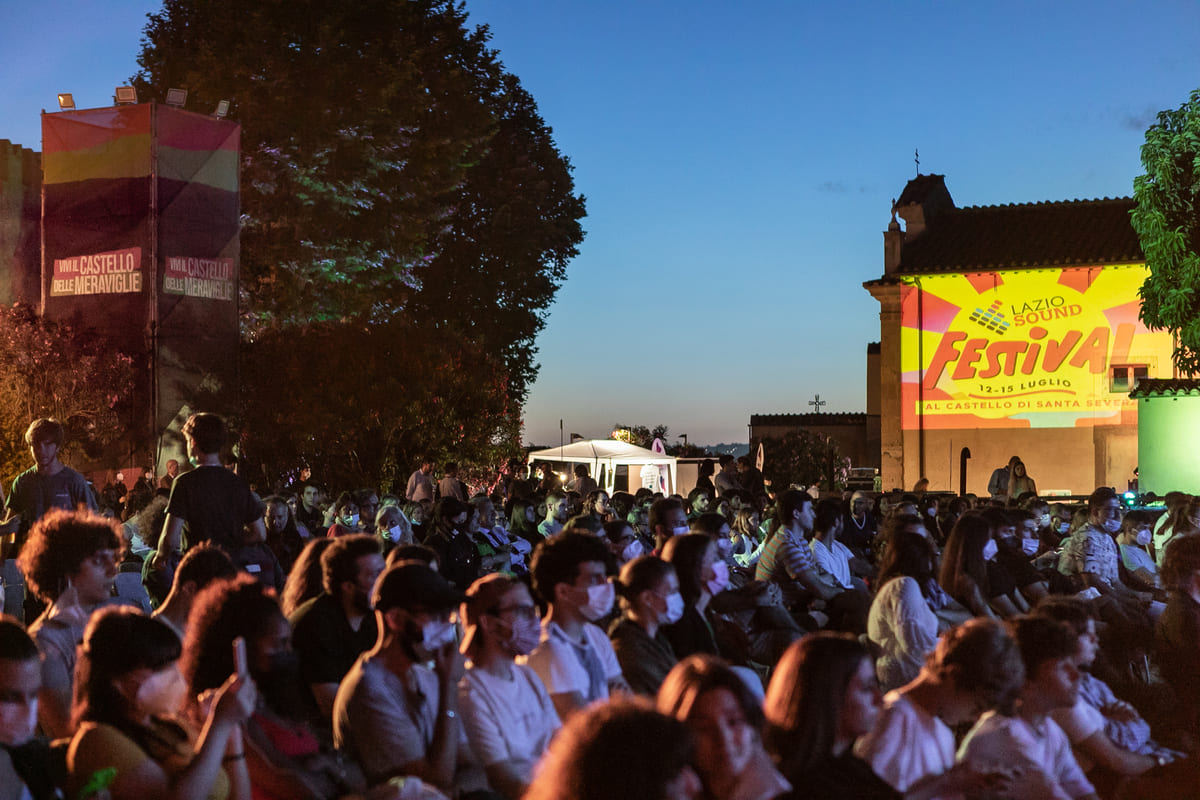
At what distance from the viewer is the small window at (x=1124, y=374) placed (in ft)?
99.9

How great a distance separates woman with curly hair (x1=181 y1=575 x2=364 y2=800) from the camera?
3879mm

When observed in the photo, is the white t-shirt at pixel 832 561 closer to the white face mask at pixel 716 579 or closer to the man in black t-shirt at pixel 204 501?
the white face mask at pixel 716 579

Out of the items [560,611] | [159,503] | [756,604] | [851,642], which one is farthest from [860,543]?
[851,642]

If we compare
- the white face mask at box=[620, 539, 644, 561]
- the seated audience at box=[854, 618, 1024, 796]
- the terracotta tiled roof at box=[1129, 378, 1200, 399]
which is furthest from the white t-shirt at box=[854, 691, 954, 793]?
the terracotta tiled roof at box=[1129, 378, 1200, 399]

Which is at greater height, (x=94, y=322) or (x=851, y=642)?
(x=94, y=322)

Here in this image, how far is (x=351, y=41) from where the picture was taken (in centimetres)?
2606

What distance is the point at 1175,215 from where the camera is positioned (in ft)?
75.9

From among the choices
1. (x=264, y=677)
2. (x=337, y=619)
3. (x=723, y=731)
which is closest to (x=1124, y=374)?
(x=337, y=619)

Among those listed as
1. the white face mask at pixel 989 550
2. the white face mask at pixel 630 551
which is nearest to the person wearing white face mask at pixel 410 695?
the white face mask at pixel 630 551

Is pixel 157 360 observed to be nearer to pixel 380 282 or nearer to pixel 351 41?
pixel 380 282

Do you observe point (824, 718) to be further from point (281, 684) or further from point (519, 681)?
point (281, 684)

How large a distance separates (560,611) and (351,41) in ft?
75.7

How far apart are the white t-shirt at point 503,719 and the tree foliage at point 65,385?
54.5 feet

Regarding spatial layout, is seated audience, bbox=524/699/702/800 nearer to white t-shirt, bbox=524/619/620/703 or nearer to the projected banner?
white t-shirt, bbox=524/619/620/703
